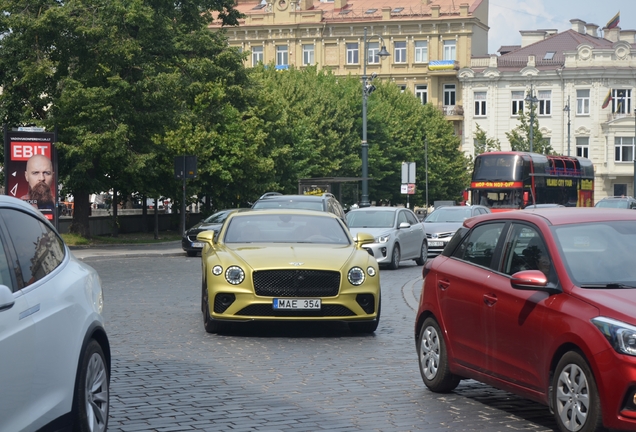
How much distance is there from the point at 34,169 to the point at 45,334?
27057 millimetres

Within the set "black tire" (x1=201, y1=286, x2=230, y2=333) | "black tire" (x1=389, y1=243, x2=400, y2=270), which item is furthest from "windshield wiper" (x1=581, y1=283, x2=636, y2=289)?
"black tire" (x1=389, y1=243, x2=400, y2=270)

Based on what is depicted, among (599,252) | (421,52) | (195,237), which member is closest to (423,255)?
(195,237)

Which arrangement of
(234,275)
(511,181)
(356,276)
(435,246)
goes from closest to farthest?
(234,275)
(356,276)
(435,246)
(511,181)

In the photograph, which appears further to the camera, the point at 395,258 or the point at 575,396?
the point at 395,258

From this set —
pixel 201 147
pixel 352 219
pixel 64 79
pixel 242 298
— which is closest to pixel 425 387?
pixel 242 298

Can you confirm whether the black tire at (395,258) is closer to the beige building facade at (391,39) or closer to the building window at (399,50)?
the beige building facade at (391,39)

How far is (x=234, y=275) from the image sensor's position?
12.4 meters

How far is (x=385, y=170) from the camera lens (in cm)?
7850

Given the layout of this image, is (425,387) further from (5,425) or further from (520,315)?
(5,425)

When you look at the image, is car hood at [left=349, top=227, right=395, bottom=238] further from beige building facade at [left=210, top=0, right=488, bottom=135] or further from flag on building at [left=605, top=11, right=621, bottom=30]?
flag on building at [left=605, top=11, right=621, bottom=30]

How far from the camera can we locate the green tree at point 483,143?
9312 centimetres

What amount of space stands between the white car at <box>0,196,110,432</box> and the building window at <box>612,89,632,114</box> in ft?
317

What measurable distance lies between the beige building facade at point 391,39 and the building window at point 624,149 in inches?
566

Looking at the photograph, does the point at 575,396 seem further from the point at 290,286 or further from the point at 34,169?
the point at 34,169
